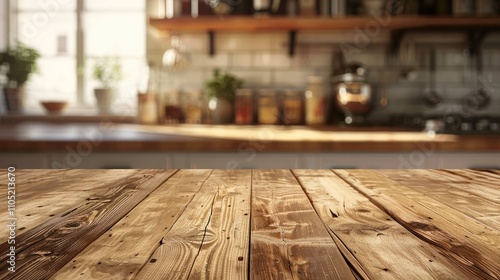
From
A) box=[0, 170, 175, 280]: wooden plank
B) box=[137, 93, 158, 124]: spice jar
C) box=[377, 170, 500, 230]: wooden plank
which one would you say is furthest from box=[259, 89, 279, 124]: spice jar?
box=[0, 170, 175, 280]: wooden plank

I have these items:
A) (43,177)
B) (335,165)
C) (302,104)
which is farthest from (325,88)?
(43,177)

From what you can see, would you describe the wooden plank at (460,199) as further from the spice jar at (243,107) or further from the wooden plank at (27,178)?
the spice jar at (243,107)

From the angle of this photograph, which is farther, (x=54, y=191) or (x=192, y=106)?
(x=192, y=106)

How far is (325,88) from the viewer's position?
2.79 metres

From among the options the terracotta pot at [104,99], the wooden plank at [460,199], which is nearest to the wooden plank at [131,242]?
the wooden plank at [460,199]

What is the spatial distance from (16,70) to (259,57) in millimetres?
1377

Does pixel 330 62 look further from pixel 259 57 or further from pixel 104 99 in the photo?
pixel 104 99

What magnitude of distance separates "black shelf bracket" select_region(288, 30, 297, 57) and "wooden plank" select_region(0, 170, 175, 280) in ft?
6.35

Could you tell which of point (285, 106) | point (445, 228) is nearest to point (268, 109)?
point (285, 106)

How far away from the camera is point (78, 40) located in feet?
9.84

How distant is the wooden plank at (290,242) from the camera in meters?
0.48

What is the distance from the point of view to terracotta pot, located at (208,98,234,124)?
107 inches

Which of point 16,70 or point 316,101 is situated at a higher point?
point 16,70

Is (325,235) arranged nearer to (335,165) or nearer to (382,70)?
(335,165)
